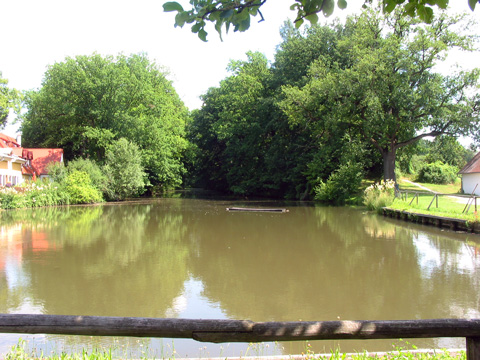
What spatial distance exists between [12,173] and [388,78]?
32704 millimetres

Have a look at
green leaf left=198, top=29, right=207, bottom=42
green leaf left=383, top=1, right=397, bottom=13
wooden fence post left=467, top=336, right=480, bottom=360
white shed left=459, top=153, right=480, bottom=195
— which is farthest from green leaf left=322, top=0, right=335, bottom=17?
white shed left=459, top=153, right=480, bottom=195

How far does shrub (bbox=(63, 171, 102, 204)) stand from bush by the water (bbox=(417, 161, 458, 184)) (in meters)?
32.0

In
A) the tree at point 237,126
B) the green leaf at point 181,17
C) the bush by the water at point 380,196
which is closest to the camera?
the green leaf at point 181,17

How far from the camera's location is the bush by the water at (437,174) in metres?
39.3

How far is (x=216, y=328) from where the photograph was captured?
250 centimetres

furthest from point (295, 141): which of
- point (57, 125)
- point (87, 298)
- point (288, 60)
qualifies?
point (87, 298)

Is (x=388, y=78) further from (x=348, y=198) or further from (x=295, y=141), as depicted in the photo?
(x=295, y=141)

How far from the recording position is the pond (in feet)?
19.3

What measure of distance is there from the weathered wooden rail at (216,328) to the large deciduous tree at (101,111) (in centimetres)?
3872

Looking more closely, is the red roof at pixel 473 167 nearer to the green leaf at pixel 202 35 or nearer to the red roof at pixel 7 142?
the green leaf at pixel 202 35

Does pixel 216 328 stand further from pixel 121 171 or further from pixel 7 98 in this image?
pixel 7 98

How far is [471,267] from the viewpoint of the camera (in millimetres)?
10367

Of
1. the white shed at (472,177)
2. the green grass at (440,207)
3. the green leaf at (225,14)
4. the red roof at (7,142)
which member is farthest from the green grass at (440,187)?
the red roof at (7,142)

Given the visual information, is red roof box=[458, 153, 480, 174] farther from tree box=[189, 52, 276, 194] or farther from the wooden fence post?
the wooden fence post
